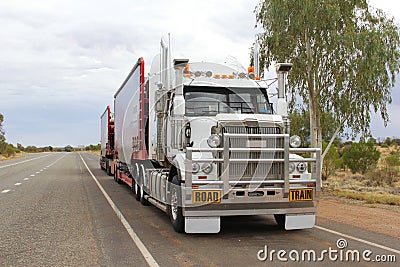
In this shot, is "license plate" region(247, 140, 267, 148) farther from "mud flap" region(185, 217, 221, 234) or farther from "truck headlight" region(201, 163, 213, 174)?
"mud flap" region(185, 217, 221, 234)

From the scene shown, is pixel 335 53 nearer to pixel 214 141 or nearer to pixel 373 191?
pixel 373 191

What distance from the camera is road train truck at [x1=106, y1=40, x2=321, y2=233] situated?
28.1ft

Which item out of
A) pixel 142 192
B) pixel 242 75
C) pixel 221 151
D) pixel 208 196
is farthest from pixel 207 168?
pixel 142 192

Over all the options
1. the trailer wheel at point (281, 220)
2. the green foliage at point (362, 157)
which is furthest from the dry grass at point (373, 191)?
the trailer wheel at point (281, 220)

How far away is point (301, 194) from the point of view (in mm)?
8836

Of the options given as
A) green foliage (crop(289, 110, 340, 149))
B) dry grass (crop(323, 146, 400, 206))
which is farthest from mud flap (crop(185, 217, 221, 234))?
green foliage (crop(289, 110, 340, 149))

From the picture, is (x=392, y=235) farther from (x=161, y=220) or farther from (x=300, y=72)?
(x=300, y=72)

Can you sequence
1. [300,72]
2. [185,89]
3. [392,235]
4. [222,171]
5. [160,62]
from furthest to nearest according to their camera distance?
[300,72], [160,62], [185,89], [392,235], [222,171]

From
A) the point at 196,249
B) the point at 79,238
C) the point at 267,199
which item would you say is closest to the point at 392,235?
the point at 267,199

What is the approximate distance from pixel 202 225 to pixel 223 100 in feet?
10.1

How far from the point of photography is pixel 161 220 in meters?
11.1

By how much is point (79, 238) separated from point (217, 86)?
438 cm

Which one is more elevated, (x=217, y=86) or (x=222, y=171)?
(x=217, y=86)

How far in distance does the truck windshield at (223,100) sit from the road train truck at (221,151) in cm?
2
